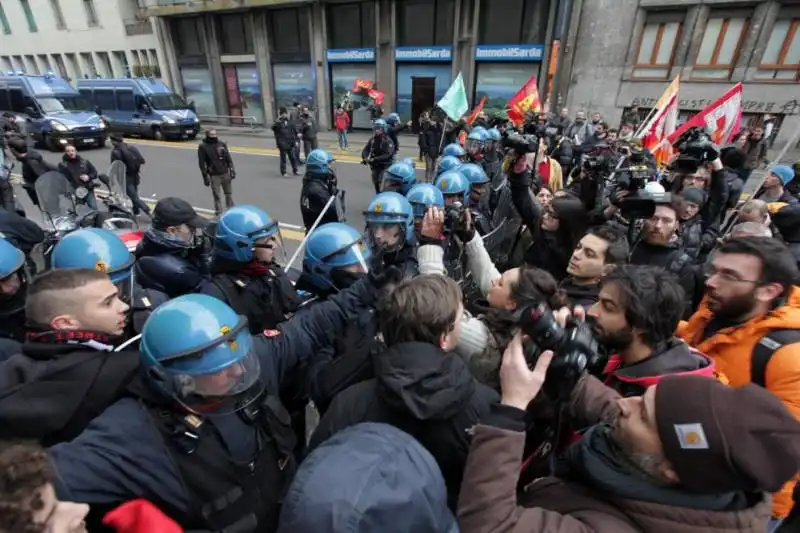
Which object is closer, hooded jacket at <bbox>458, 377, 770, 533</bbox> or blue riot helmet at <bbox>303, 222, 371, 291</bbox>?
hooded jacket at <bbox>458, 377, 770, 533</bbox>

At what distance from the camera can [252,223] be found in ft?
9.14

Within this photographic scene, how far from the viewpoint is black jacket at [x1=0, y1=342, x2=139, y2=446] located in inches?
58.1

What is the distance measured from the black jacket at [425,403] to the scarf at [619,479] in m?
0.31

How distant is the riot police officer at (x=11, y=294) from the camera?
8.07 feet

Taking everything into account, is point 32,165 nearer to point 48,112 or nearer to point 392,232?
point 392,232

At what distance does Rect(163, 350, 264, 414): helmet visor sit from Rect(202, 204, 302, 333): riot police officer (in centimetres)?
119

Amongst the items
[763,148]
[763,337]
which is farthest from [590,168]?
[763,148]

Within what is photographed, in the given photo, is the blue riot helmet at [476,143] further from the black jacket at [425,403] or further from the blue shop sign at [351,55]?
the blue shop sign at [351,55]

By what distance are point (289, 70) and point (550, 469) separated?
79.2 ft

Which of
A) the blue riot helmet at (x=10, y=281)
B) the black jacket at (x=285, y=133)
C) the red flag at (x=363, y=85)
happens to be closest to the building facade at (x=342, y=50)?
the red flag at (x=363, y=85)

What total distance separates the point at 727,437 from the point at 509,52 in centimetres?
1942

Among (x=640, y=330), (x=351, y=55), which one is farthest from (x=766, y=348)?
(x=351, y=55)

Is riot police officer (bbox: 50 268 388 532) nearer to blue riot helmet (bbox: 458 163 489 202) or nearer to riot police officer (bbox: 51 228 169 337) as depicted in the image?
riot police officer (bbox: 51 228 169 337)

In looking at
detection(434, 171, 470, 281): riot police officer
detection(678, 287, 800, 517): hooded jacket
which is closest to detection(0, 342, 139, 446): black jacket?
detection(434, 171, 470, 281): riot police officer
